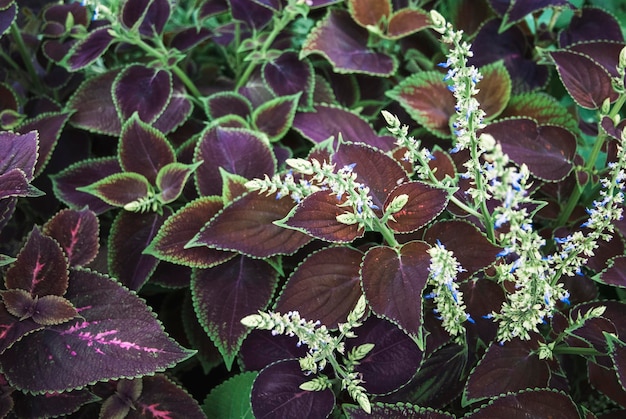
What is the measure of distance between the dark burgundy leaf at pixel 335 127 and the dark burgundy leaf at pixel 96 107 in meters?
0.34

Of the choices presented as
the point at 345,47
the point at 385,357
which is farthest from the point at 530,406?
the point at 345,47

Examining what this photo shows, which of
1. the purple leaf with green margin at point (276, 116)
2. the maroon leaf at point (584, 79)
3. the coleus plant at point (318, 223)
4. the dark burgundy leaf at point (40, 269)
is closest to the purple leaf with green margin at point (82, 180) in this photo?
the coleus plant at point (318, 223)

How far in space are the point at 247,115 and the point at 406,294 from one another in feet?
1.85

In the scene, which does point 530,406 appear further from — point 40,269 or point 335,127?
point 40,269

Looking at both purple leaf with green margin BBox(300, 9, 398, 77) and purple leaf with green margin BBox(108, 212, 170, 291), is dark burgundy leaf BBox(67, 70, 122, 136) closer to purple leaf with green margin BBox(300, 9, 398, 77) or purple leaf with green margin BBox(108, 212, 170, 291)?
purple leaf with green margin BBox(108, 212, 170, 291)

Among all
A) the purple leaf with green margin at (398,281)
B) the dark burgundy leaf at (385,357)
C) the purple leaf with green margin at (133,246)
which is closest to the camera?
the purple leaf with green margin at (398,281)

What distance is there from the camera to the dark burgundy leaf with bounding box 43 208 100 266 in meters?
0.92

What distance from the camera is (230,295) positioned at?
91 centimetres

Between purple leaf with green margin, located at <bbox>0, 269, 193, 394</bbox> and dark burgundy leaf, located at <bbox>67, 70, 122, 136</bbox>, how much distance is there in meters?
0.40

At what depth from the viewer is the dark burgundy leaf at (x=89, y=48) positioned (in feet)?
3.65

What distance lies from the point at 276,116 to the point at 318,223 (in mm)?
416

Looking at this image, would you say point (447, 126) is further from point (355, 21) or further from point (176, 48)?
point (176, 48)

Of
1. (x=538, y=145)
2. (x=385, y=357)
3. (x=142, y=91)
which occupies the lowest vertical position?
(x=385, y=357)

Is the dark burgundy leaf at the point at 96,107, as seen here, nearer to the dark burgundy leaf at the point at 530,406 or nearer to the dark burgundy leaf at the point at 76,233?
the dark burgundy leaf at the point at 76,233
